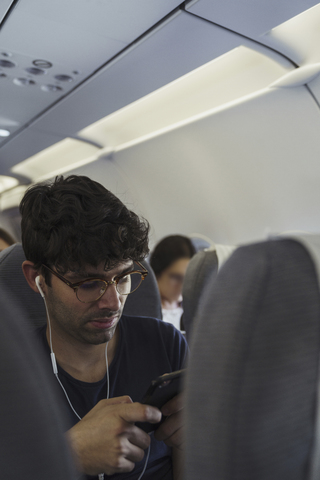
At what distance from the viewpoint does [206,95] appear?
13.7ft

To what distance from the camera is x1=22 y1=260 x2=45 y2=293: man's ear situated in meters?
1.36

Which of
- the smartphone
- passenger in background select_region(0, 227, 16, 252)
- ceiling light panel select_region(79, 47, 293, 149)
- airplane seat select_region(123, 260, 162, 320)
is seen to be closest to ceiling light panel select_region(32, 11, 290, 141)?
ceiling light panel select_region(79, 47, 293, 149)

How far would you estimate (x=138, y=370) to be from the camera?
4.46ft

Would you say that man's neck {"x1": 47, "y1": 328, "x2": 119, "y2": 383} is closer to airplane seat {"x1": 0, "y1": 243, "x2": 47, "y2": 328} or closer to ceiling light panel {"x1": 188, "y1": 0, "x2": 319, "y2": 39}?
airplane seat {"x1": 0, "y1": 243, "x2": 47, "y2": 328}

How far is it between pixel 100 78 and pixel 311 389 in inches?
144

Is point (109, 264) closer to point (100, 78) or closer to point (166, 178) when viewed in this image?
point (100, 78)

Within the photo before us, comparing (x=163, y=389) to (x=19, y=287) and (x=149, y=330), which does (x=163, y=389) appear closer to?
(x=149, y=330)

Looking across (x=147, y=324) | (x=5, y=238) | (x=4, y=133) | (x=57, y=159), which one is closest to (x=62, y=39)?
(x=5, y=238)

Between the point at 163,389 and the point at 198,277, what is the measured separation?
1009 mm

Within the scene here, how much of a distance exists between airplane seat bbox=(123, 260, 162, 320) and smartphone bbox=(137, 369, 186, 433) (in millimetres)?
863

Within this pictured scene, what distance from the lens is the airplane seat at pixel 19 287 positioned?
1.47 meters

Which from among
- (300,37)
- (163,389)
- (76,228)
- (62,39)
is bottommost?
(163,389)

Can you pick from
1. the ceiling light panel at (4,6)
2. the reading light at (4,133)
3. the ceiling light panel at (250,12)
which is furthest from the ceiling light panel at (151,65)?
the ceiling light panel at (4,6)

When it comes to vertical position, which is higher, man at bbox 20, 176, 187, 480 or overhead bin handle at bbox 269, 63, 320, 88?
overhead bin handle at bbox 269, 63, 320, 88
